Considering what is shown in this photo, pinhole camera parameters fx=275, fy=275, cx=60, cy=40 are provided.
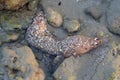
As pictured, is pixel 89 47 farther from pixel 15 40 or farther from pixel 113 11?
pixel 15 40

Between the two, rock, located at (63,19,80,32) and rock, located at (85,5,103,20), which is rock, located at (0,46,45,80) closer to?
rock, located at (63,19,80,32)

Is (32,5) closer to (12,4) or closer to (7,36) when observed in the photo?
(12,4)

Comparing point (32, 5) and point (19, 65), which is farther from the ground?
point (32, 5)

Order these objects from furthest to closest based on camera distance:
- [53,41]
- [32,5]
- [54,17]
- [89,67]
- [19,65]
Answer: [32,5], [54,17], [53,41], [89,67], [19,65]

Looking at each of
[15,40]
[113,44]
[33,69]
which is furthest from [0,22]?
[113,44]

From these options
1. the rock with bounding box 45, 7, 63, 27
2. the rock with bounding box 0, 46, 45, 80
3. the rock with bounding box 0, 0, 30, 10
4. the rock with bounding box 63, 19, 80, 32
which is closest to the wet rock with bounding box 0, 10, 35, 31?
the rock with bounding box 0, 0, 30, 10

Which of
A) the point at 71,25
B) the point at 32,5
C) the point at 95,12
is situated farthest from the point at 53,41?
the point at 95,12

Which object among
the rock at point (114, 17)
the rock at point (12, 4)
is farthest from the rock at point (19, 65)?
the rock at point (114, 17)
